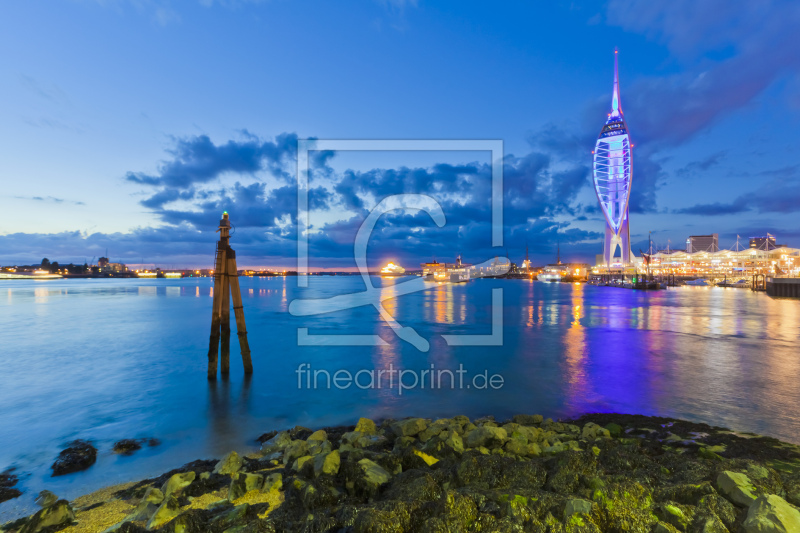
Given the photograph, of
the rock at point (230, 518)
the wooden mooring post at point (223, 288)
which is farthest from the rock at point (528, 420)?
the wooden mooring post at point (223, 288)

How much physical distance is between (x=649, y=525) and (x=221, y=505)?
4.92 m

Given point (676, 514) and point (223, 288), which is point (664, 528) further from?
point (223, 288)

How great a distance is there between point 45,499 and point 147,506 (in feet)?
6.93

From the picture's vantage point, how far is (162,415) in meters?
10.1

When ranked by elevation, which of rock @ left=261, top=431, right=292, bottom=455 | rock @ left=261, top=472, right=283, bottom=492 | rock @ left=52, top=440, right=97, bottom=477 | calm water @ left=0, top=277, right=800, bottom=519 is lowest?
calm water @ left=0, top=277, right=800, bottom=519

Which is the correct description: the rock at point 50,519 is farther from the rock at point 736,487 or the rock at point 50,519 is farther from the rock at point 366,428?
the rock at point 736,487

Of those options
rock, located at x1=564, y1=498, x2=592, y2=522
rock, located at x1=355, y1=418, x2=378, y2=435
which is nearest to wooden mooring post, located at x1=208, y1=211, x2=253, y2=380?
rock, located at x1=355, y1=418, x2=378, y2=435

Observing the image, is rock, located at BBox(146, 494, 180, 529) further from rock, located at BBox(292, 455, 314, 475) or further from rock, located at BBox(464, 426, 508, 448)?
rock, located at BBox(464, 426, 508, 448)

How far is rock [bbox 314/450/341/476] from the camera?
5.58 meters

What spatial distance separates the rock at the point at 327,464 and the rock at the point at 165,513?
1.72 meters

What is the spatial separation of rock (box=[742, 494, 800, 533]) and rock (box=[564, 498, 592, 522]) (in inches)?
58.9

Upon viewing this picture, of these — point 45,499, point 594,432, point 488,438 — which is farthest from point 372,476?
point 45,499

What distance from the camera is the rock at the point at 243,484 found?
5255 mm

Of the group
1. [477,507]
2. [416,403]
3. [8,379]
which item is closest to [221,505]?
[477,507]
